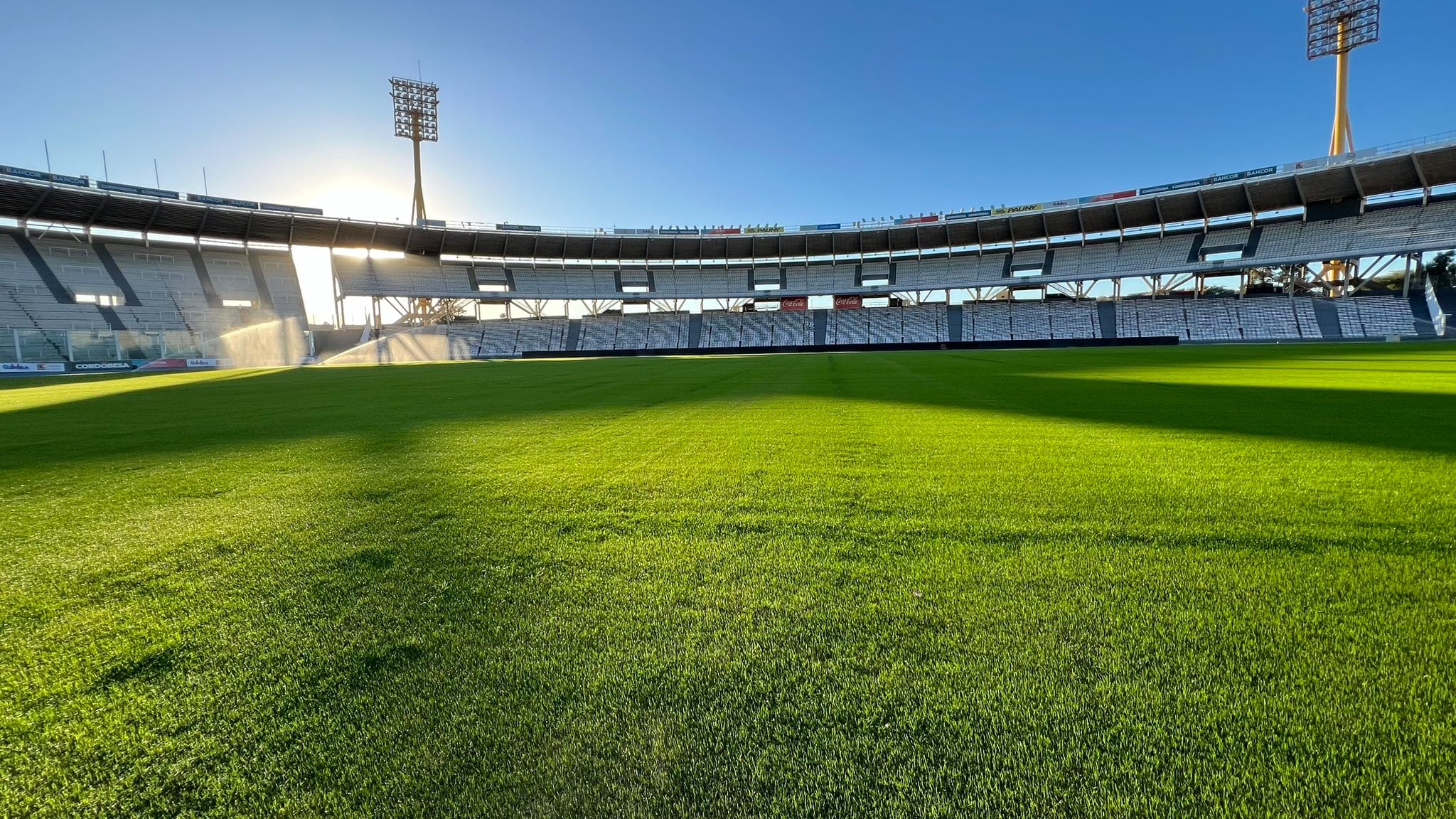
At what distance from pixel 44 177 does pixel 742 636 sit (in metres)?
46.3

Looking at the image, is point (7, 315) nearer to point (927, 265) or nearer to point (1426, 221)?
point (927, 265)

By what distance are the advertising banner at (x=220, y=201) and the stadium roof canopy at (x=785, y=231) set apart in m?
0.32

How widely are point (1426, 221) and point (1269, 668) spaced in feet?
159

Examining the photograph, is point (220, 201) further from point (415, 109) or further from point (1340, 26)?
point (1340, 26)

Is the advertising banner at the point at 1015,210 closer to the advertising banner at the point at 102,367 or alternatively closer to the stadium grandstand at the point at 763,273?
the stadium grandstand at the point at 763,273

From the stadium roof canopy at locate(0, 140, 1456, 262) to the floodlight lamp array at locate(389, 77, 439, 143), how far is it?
331 inches

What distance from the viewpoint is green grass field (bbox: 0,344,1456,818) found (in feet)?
3.65

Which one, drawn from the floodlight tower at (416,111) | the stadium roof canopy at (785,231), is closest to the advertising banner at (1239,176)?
the stadium roof canopy at (785,231)

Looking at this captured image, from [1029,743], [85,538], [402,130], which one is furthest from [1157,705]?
[402,130]

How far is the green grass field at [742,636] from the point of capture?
1.11m

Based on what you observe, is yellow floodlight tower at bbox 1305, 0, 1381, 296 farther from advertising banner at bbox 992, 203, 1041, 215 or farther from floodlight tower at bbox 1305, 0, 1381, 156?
advertising banner at bbox 992, 203, 1041, 215

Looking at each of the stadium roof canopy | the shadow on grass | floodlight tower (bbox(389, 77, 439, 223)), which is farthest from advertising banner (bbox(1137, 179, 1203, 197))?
floodlight tower (bbox(389, 77, 439, 223))

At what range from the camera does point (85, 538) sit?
252 cm

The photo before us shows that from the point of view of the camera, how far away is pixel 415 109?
42031 millimetres
